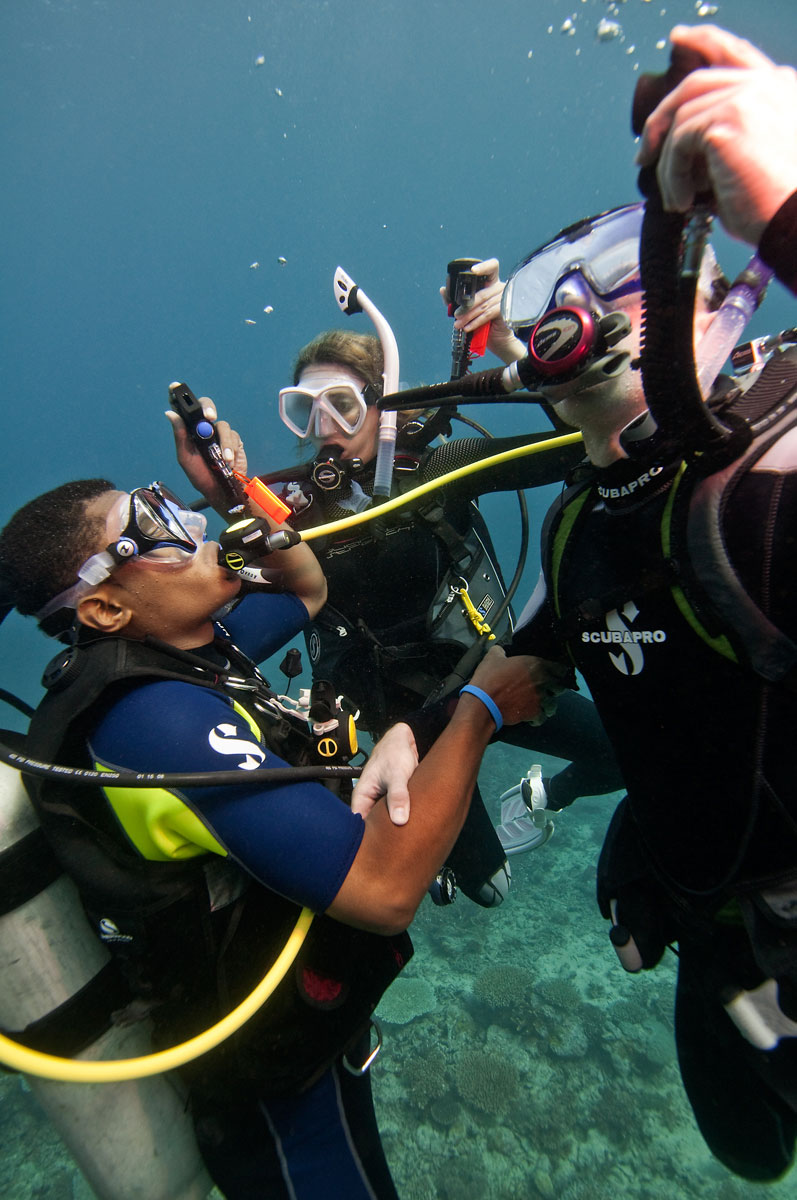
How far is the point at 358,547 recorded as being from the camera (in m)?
3.70

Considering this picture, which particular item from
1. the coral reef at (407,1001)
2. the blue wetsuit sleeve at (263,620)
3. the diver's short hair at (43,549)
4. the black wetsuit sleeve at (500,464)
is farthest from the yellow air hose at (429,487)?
the coral reef at (407,1001)

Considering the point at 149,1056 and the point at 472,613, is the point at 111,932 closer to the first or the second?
the point at 149,1056

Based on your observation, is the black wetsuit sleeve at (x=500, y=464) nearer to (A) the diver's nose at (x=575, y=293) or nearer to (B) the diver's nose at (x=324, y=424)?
(B) the diver's nose at (x=324, y=424)

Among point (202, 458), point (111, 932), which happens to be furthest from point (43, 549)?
point (111, 932)

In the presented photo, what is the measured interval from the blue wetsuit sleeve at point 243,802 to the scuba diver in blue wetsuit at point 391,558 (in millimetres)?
1930

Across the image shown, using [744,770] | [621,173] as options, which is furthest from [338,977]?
[621,173]

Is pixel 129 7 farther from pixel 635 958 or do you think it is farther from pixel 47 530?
pixel 635 958

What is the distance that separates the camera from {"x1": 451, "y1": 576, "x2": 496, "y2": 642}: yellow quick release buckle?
340 cm

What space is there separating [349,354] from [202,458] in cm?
170

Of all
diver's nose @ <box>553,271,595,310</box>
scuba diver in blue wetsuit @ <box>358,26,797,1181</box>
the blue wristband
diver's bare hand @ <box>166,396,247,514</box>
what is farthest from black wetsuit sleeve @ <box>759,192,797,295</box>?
diver's bare hand @ <box>166,396,247,514</box>

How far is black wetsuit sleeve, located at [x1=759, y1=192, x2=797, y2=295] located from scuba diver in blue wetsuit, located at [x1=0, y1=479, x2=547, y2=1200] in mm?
1534

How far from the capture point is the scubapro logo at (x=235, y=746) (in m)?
1.63

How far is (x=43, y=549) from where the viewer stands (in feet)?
6.68

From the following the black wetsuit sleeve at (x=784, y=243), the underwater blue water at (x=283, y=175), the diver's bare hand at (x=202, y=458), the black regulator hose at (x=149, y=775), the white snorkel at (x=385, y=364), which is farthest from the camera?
the underwater blue water at (x=283, y=175)
